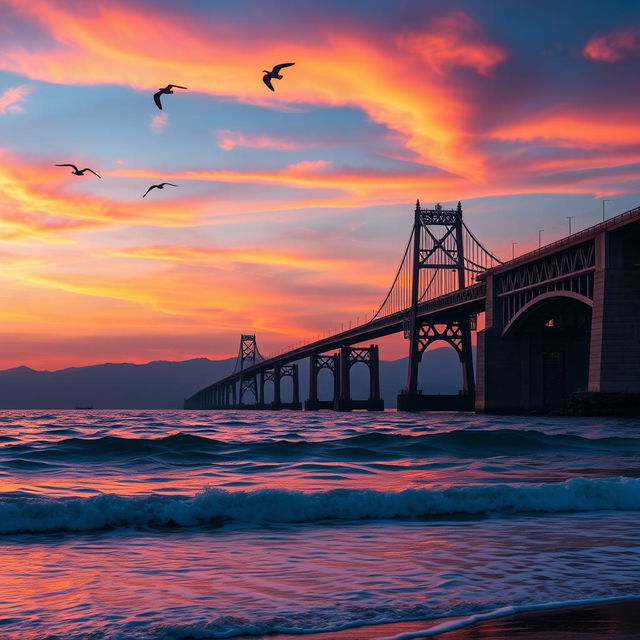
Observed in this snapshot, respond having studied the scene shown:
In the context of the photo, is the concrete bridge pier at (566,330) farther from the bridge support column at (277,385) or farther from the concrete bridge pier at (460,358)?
the bridge support column at (277,385)

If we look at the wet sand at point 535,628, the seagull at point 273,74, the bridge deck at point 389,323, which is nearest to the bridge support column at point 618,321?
the bridge deck at point 389,323

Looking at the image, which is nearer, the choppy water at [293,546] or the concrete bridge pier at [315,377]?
the choppy water at [293,546]

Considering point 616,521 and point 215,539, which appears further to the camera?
point 616,521

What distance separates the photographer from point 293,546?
9.63 m

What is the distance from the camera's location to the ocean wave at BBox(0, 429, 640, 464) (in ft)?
71.9

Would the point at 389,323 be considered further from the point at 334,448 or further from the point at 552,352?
the point at 334,448

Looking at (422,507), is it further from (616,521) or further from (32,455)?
(32,455)

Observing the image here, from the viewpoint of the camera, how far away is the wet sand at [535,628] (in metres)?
5.84

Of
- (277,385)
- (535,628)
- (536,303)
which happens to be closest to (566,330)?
(536,303)

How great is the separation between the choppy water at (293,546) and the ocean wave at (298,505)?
0.08ft

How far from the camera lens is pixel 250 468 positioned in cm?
1886

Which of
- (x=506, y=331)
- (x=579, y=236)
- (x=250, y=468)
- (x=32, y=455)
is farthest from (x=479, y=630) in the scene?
(x=506, y=331)

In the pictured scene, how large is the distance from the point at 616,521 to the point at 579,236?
5037 cm

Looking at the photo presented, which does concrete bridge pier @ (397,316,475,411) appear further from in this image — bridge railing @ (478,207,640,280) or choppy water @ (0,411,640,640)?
choppy water @ (0,411,640,640)
